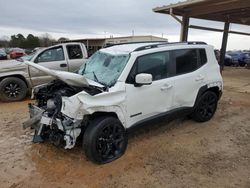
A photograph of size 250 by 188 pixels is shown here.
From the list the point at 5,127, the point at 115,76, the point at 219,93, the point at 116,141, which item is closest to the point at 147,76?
the point at 115,76

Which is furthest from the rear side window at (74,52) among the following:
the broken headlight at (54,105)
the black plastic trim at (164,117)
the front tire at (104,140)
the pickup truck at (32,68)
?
the front tire at (104,140)

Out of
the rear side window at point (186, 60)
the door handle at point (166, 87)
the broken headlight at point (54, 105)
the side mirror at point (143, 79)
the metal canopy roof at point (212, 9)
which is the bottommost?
the broken headlight at point (54, 105)

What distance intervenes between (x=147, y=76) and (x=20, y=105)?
4.58 m

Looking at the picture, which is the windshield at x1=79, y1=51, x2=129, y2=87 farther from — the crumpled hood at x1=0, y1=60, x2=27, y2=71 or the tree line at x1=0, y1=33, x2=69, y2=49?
the tree line at x1=0, y1=33, x2=69, y2=49

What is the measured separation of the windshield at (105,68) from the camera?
160 inches

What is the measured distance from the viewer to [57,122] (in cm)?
359

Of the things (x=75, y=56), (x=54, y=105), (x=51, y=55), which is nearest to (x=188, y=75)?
(x=54, y=105)

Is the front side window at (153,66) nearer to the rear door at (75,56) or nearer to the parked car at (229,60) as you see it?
the rear door at (75,56)

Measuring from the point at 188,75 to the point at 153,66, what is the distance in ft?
2.95

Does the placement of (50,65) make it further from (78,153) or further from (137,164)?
(137,164)

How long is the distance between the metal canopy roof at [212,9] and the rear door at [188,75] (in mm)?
6594

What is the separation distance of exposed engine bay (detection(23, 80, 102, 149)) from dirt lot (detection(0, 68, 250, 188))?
14.9 inches

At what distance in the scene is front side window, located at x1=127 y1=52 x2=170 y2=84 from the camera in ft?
13.5

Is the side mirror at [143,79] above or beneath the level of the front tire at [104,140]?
above
